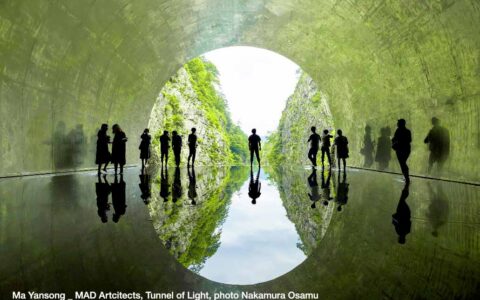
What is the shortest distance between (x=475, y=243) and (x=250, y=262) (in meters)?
1.92

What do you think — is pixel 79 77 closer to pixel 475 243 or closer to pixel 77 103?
pixel 77 103

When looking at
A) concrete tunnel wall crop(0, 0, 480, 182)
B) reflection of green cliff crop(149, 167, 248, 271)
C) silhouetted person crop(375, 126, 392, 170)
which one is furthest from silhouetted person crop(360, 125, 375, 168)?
reflection of green cliff crop(149, 167, 248, 271)

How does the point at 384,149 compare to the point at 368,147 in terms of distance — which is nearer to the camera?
the point at 384,149

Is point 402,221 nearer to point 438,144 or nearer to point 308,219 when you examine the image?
point 308,219

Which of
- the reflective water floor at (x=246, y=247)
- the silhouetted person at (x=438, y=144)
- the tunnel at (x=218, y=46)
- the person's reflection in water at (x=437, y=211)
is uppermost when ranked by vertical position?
the tunnel at (x=218, y=46)

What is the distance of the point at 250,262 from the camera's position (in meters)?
2.80

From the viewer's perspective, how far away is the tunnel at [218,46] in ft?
28.4

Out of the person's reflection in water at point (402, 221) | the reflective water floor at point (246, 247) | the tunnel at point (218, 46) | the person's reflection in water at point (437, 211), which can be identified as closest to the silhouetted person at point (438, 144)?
the tunnel at point (218, 46)

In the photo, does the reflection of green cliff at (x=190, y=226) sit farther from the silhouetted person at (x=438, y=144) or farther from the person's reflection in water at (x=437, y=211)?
the silhouetted person at (x=438, y=144)

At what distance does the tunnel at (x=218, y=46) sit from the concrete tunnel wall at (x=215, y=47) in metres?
0.04

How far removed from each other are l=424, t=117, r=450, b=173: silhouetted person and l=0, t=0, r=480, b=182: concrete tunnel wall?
276mm

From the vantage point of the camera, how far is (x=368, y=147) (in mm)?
16156

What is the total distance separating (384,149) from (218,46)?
359 inches

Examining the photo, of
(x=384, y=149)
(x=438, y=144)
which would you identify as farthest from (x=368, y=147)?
(x=438, y=144)
